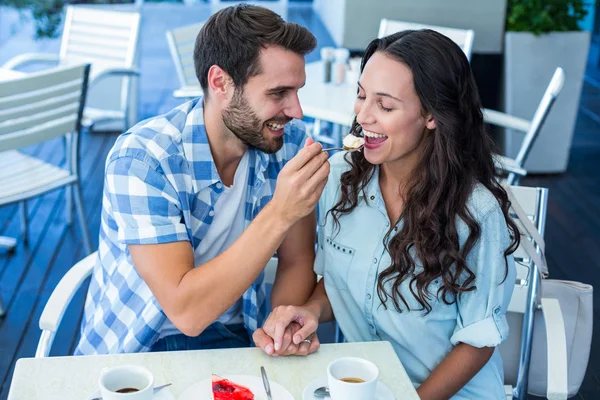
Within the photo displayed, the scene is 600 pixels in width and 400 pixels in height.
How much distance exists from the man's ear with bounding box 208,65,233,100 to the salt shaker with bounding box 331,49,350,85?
1.95m

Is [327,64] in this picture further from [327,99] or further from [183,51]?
[183,51]

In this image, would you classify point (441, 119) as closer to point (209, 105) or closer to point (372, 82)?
point (372, 82)

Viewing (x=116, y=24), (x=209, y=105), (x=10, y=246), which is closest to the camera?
(x=209, y=105)

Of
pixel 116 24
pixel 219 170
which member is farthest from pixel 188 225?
pixel 116 24

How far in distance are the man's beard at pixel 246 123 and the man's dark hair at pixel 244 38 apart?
0.14 ft

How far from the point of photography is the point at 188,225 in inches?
66.5

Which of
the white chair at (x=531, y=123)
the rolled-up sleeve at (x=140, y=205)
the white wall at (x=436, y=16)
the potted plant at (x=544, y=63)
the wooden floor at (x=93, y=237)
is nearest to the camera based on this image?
the rolled-up sleeve at (x=140, y=205)

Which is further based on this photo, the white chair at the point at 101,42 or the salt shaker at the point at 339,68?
the white chair at the point at 101,42

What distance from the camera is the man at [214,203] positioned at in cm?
154

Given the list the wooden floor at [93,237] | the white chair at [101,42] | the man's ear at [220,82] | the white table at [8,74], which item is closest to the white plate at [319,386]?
the man's ear at [220,82]

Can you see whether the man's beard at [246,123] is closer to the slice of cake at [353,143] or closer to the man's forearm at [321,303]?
the slice of cake at [353,143]

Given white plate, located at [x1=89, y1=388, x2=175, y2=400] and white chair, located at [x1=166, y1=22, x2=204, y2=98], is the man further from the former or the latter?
white chair, located at [x1=166, y1=22, x2=204, y2=98]

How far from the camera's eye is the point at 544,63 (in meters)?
4.39

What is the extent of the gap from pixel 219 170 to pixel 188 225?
18 centimetres
